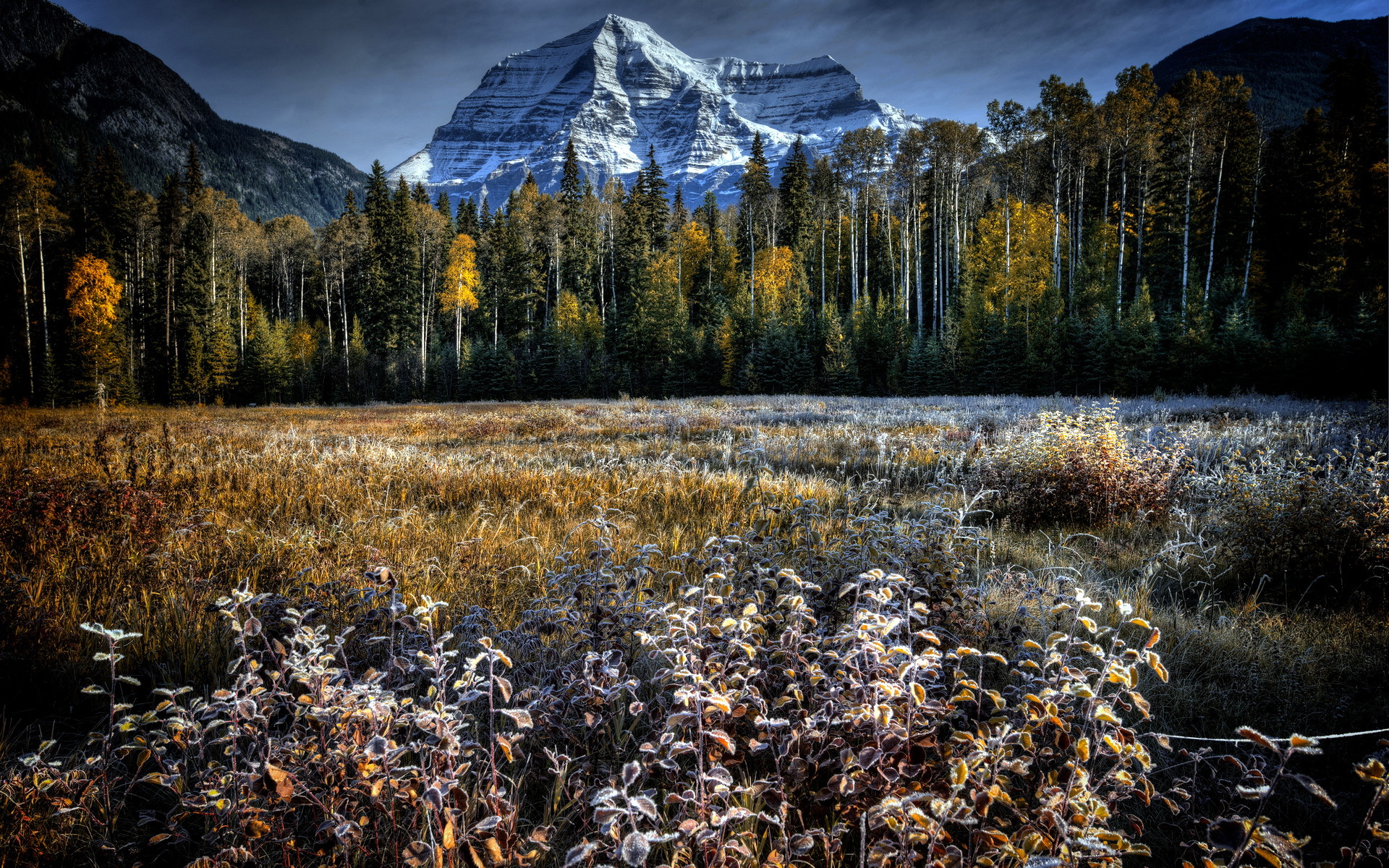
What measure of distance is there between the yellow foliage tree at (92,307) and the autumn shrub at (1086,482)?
4195 centimetres

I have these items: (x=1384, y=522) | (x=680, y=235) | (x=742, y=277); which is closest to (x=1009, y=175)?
(x=742, y=277)

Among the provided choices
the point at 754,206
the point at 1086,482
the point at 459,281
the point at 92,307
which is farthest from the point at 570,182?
the point at 1086,482

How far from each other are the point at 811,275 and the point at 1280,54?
139380mm

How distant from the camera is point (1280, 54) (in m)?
110

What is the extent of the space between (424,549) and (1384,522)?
6.58m

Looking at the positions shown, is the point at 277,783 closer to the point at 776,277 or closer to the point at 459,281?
the point at 776,277

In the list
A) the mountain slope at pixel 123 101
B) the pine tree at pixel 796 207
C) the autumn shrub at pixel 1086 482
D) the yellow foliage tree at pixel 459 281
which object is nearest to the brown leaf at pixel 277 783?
the autumn shrub at pixel 1086 482

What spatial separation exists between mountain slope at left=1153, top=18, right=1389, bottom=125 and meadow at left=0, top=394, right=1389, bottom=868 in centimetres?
10306

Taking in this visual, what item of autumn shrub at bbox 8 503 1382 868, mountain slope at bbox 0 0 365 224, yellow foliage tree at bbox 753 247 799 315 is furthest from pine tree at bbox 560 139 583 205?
mountain slope at bbox 0 0 365 224

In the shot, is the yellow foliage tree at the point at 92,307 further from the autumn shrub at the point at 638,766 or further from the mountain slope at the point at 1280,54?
the mountain slope at the point at 1280,54

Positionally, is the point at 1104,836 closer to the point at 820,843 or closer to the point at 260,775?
the point at 820,843

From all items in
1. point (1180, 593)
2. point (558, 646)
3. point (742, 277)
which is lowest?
point (1180, 593)

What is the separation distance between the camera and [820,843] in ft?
5.80

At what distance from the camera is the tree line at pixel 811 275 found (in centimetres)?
2638
